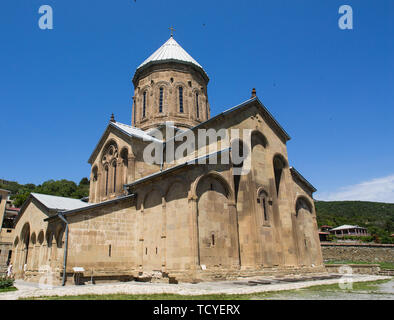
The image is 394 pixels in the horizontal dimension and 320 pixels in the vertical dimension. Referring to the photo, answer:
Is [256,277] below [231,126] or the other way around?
below

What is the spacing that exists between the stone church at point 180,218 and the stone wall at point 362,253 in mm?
12233

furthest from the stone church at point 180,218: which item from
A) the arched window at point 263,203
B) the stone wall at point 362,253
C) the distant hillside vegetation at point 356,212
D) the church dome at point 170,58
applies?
the distant hillside vegetation at point 356,212

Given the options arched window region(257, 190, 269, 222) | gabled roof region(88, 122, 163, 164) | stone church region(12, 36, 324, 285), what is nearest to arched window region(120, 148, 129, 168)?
stone church region(12, 36, 324, 285)

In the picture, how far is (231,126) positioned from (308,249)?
859cm

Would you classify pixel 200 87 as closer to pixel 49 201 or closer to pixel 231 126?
pixel 231 126

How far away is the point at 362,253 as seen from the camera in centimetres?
2689

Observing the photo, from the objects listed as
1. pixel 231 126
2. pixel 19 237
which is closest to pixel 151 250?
pixel 231 126

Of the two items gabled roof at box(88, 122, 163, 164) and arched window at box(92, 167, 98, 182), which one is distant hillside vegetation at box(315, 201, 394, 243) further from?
arched window at box(92, 167, 98, 182)

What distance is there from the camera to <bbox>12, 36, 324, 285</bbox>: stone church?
12.2 meters

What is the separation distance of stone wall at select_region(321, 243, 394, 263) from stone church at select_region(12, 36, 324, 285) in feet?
40.1

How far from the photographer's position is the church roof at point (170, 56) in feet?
71.9

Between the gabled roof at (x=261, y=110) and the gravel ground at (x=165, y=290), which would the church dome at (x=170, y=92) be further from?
the gravel ground at (x=165, y=290)
